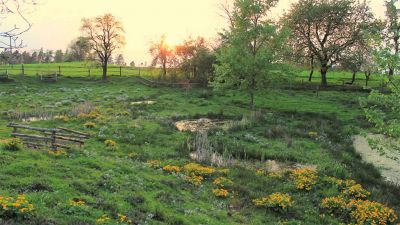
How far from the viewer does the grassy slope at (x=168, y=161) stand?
47.8ft

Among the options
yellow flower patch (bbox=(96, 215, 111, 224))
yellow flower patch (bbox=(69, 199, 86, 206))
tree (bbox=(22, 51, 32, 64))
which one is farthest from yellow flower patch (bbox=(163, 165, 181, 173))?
tree (bbox=(22, 51, 32, 64))

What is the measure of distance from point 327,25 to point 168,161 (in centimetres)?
4926

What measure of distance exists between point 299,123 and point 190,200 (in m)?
24.1

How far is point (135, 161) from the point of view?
22.3 meters

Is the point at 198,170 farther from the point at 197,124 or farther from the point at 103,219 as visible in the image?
the point at 197,124

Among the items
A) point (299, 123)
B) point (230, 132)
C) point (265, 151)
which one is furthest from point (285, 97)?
point (265, 151)

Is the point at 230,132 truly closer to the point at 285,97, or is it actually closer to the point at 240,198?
the point at 240,198

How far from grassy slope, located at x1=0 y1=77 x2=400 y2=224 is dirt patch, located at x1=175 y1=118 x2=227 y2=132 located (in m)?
1.39

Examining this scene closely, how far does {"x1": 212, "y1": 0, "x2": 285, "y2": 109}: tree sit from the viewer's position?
4325 centimetres

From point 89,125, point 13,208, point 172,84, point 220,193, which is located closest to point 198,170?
point 220,193

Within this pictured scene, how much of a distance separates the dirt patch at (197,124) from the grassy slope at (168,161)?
1388 mm

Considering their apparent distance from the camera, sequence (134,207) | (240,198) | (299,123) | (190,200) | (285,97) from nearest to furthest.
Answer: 1. (134,207)
2. (190,200)
3. (240,198)
4. (299,123)
5. (285,97)

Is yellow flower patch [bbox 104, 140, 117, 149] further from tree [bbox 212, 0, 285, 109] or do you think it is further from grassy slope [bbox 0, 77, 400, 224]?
tree [bbox 212, 0, 285, 109]

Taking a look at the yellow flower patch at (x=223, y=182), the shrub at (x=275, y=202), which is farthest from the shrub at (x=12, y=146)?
the shrub at (x=275, y=202)
